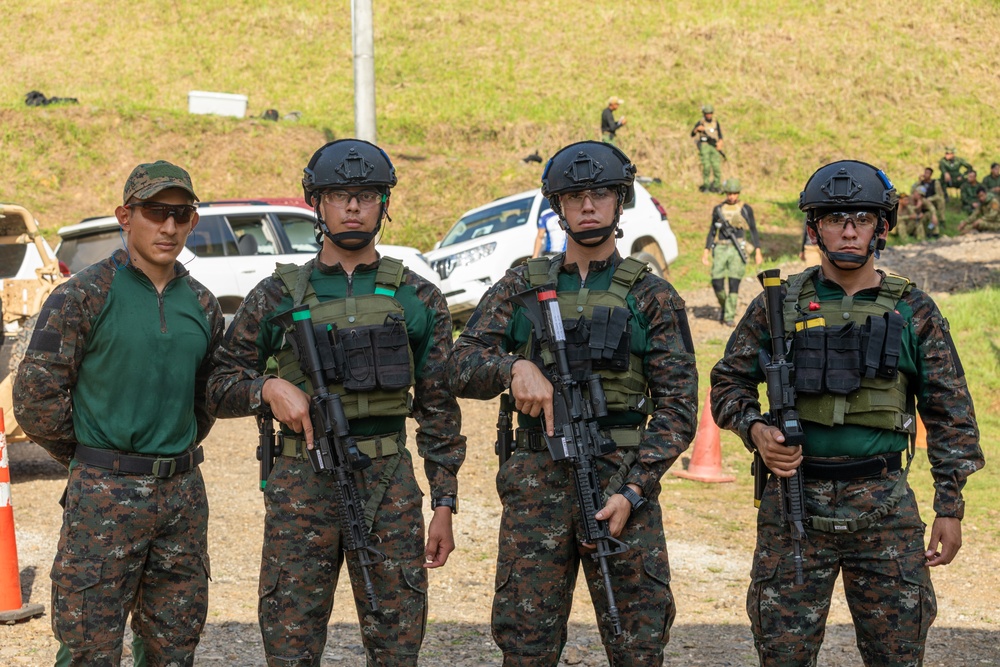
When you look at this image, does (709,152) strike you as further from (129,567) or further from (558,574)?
(129,567)

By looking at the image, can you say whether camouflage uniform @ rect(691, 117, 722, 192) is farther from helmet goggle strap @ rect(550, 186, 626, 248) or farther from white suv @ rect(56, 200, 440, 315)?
helmet goggle strap @ rect(550, 186, 626, 248)

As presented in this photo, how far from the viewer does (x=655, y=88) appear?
1409 inches

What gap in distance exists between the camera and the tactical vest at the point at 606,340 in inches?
159

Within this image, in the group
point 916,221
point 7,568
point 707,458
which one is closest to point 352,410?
point 7,568

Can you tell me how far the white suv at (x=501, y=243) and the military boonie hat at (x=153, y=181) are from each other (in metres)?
9.16

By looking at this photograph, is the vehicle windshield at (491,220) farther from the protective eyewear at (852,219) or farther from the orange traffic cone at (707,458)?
the protective eyewear at (852,219)

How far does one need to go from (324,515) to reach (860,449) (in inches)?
75.7

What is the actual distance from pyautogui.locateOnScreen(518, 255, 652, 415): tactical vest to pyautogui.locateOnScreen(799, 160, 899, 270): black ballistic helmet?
2.25ft

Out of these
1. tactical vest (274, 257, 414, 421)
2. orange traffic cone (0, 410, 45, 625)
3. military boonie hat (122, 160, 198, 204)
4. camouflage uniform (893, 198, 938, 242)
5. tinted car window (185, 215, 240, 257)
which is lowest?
orange traffic cone (0, 410, 45, 625)

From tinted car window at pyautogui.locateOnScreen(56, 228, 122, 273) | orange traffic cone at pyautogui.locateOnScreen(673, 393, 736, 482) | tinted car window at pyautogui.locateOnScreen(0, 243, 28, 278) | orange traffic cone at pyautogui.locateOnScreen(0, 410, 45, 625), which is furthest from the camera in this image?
tinted car window at pyautogui.locateOnScreen(56, 228, 122, 273)

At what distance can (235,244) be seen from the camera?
43.0ft

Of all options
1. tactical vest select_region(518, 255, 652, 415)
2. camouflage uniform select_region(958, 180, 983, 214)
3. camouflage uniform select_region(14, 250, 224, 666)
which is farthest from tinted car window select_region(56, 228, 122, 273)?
camouflage uniform select_region(958, 180, 983, 214)

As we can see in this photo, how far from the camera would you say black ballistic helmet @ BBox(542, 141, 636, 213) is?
13.6 feet

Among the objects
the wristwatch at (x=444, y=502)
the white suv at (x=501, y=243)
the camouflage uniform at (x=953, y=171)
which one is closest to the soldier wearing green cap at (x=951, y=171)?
the camouflage uniform at (x=953, y=171)
